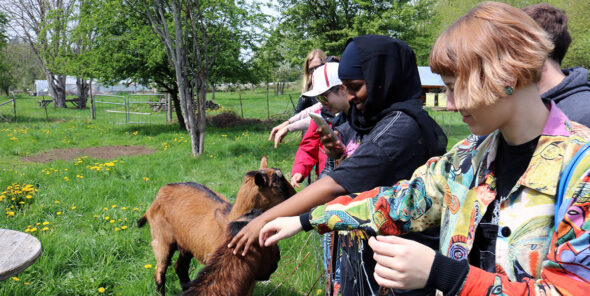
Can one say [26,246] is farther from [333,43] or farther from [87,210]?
[333,43]

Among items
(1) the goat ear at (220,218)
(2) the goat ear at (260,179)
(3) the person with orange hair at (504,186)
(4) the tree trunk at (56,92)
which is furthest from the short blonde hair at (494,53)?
(4) the tree trunk at (56,92)

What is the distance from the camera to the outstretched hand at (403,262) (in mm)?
991

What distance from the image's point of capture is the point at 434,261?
0.99 metres

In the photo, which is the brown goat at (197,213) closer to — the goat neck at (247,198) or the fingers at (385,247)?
the goat neck at (247,198)

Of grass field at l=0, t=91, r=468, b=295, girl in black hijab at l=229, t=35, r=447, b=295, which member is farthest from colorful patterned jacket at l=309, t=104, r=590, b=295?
grass field at l=0, t=91, r=468, b=295

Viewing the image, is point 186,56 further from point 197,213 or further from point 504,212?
point 504,212

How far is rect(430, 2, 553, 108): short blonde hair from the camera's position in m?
1.03

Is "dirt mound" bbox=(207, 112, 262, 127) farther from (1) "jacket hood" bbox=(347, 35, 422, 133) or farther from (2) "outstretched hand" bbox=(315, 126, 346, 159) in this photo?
(1) "jacket hood" bbox=(347, 35, 422, 133)

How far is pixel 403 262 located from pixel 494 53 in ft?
2.01

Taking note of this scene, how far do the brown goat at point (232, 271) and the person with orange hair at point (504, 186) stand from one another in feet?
4.29

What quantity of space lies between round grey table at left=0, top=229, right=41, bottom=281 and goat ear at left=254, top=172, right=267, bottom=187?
173 centimetres

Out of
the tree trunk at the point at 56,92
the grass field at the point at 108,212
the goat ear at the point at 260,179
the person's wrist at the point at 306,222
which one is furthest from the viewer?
the tree trunk at the point at 56,92

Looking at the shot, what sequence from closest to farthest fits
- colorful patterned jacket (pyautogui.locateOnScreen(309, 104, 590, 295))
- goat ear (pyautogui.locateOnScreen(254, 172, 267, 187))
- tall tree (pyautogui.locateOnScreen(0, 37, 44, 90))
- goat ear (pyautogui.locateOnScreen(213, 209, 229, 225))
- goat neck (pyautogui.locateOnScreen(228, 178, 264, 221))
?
colorful patterned jacket (pyautogui.locateOnScreen(309, 104, 590, 295))
goat ear (pyautogui.locateOnScreen(254, 172, 267, 187))
goat neck (pyautogui.locateOnScreen(228, 178, 264, 221))
goat ear (pyautogui.locateOnScreen(213, 209, 229, 225))
tall tree (pyautogui.locateOnScreen(0, 37, 44, 90))

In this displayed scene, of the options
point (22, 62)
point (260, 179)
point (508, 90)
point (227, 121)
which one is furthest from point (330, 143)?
point (22, 62)
